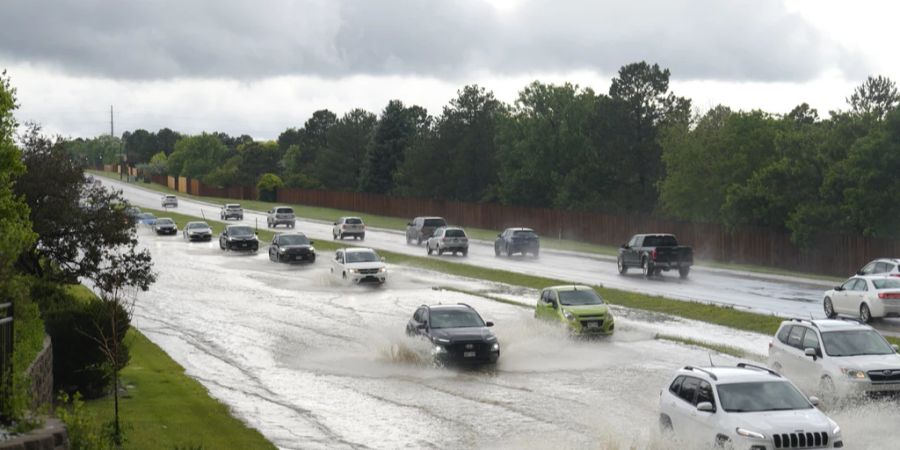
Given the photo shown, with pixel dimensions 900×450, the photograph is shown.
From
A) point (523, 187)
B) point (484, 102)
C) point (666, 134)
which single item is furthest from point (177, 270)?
point (484, 102)

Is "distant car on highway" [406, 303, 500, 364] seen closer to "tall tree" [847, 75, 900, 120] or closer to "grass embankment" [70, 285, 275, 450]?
"grass embankment" [70, 285, 275, 450]

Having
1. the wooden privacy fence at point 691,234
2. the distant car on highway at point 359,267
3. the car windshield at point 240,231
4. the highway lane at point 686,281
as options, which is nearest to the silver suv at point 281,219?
the highway lane at point 686,281

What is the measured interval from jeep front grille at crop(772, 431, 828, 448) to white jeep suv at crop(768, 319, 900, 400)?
567 cm

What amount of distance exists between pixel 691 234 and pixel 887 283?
40312mm

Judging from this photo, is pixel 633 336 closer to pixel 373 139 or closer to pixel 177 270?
pixel 177 270

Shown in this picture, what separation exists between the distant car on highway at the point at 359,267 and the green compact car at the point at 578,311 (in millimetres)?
16421

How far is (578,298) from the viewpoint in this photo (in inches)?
1326

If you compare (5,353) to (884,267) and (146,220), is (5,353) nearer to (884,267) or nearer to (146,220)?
(884,267)

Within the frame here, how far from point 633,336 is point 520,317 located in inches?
224

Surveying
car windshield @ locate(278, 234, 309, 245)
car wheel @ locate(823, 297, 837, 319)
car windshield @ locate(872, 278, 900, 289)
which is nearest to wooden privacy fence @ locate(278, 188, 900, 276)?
car wheel @ locate(823, 297, 837, 319)

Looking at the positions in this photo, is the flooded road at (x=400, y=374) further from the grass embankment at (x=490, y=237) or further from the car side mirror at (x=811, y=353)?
the grass embankment at (x=490, y=237)

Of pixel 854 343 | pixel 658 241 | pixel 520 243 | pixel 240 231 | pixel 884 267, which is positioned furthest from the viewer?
pixel 240 231

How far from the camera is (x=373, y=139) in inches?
5797

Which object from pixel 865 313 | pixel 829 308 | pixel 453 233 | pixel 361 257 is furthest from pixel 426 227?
pixel 865 313
